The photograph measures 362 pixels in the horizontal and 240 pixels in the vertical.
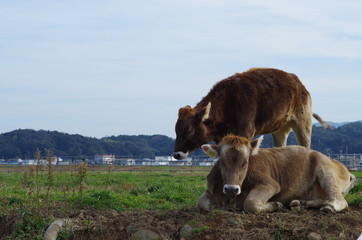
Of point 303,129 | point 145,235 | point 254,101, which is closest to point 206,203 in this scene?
point 145,235

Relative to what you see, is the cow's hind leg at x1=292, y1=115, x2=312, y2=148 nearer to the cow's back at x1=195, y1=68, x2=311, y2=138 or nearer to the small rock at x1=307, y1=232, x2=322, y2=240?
the cow's back at x1=195, y1=68, x2=311, y2=138

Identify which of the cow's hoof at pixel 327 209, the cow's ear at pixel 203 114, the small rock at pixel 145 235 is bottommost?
the small rock at pixel 145 235

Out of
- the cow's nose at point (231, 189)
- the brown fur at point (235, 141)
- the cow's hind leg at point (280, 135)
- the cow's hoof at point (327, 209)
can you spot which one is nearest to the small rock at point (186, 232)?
the cow's nose at point (231, 189)

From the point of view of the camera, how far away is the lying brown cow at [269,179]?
32.5ft

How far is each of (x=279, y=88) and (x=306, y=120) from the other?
1261 mm

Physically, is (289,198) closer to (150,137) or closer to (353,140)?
(353,140)

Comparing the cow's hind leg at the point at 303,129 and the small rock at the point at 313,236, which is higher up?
the cow's hind leg at the point at 303,129

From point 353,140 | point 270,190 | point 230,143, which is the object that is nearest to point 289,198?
point 270,190

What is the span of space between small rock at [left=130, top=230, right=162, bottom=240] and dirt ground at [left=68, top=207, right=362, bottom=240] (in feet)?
0.34

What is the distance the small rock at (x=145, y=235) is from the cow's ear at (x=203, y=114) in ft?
15.2

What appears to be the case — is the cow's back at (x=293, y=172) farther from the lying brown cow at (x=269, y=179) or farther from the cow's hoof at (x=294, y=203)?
the cow's hoof at (x=294, y=203)

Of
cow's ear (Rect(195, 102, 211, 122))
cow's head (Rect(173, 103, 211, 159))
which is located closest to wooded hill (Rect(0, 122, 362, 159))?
cow's head (Rect(173, 103, 211, 159))

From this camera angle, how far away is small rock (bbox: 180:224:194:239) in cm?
870

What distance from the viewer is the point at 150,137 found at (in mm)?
134250
